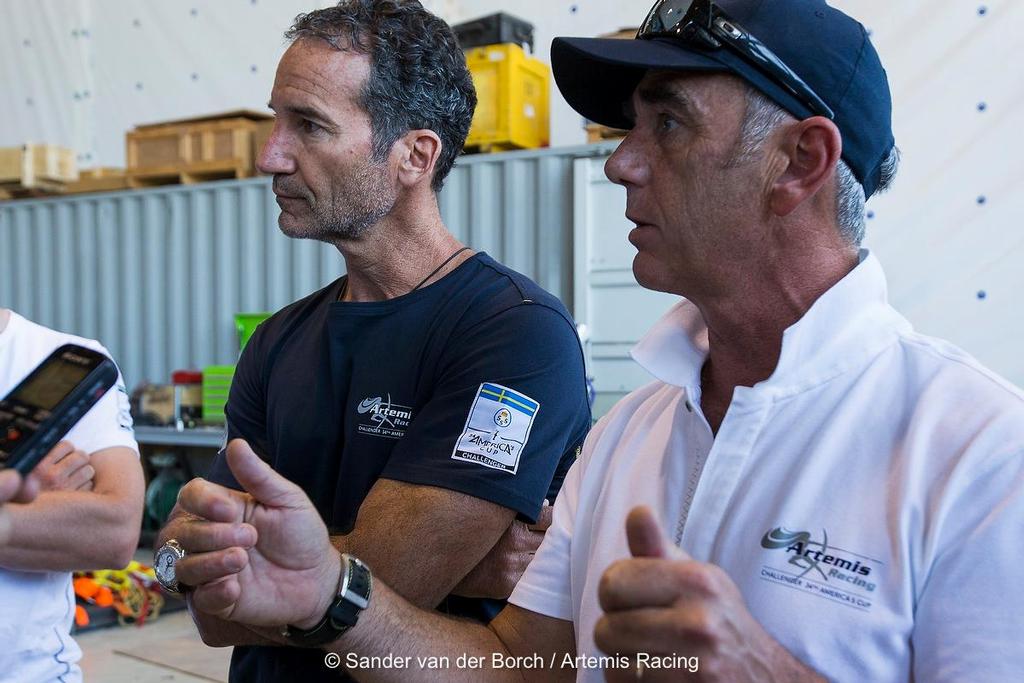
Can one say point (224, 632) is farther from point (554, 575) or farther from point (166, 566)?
point (554, 575)

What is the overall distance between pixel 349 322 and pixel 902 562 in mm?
1224

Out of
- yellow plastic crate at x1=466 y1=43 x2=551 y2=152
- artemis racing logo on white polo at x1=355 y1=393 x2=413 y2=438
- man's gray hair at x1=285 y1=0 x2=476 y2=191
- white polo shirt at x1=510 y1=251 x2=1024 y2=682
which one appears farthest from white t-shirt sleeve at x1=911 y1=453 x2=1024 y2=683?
yellow plastic crate at x1=466 y1=43 x2=551 y2=152

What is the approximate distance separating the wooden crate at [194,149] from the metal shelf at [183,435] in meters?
1.78

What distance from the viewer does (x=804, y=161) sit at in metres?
Result: 1.39

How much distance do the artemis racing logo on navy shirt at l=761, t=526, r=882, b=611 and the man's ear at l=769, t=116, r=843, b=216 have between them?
443 mm

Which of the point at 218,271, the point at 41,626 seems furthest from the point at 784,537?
the point at 218,271

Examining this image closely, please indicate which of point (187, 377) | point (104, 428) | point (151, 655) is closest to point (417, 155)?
point (104, 428)

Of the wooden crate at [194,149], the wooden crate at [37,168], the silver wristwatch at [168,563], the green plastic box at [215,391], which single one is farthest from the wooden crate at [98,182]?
the silver wristwatch at [168,563]

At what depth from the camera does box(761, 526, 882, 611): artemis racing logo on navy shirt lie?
1170 mm

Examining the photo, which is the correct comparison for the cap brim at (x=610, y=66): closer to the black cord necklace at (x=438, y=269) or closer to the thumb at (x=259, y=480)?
the black cord necklace at (x=438, y=269)

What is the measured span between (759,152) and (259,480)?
0.79 m

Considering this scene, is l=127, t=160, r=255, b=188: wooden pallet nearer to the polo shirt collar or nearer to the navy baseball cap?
the navy baseball cap

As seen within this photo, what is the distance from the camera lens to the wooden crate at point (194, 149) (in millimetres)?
7125

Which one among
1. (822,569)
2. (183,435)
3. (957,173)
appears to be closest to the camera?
(822,569)
